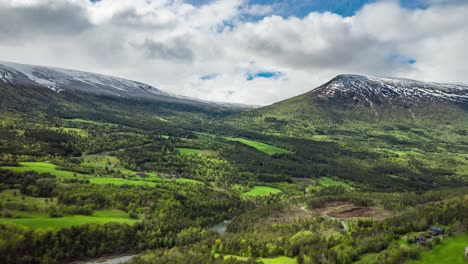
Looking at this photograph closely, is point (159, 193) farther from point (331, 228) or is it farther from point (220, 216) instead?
point (331, 228)

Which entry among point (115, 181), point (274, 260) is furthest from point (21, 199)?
point (274, 260)

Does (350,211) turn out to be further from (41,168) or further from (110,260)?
(41,168)

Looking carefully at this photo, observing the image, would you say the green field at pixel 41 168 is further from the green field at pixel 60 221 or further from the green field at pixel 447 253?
the green field at pixel 447 253

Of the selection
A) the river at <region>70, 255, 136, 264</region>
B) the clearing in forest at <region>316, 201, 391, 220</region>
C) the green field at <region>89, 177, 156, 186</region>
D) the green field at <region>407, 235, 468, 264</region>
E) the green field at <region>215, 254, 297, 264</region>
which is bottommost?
the river at <region>70, 255, 136, 264</region>

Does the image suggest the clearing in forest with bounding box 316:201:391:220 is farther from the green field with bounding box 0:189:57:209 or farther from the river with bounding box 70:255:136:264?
the green field with bounding box 0:189:57:209

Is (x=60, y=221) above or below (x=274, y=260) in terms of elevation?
above

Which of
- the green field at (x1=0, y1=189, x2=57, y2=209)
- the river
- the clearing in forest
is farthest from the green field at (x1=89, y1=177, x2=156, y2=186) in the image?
the clearing in forest

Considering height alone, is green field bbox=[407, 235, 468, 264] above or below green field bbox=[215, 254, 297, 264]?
above

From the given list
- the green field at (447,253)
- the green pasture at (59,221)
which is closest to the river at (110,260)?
the green pasture at (59,221)

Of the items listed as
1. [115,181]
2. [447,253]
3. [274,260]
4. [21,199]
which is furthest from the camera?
[115,181]
